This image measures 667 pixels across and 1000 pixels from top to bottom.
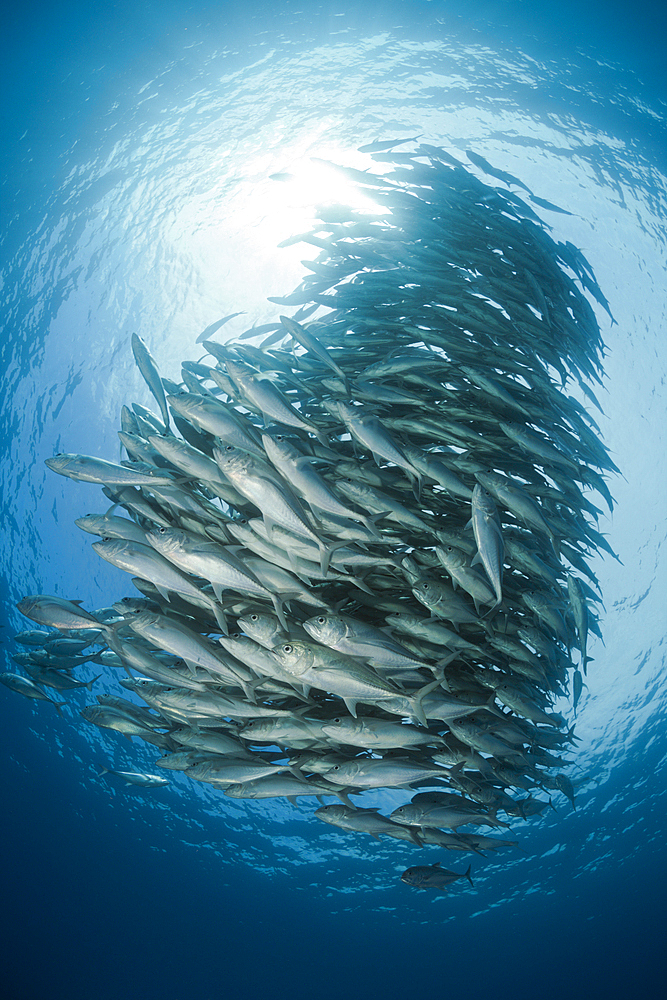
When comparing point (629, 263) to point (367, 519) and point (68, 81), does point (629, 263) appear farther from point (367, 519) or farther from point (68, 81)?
point (68, 81)

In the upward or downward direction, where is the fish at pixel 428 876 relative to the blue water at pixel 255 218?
downward

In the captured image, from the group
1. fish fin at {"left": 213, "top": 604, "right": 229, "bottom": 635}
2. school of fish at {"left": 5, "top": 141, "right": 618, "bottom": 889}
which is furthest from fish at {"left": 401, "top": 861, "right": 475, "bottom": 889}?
fish fin at {"left": 213, "top": 604, "right": 229, "bottom": 635}

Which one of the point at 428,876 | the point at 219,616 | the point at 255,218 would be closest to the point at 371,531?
the point at 219,616

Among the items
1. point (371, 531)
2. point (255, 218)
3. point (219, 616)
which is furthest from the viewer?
point (255, 218)

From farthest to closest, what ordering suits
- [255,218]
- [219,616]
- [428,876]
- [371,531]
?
1. [255,218]
2. [428,876]
3. [219,616]
4. [371,531]

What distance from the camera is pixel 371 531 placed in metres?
3.03

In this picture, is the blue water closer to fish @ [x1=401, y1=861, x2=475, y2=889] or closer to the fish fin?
the fish fin

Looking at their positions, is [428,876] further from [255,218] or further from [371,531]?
[255,218]

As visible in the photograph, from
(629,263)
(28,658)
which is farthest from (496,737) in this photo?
(629,263)

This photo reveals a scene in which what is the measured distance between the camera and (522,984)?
1352 inches

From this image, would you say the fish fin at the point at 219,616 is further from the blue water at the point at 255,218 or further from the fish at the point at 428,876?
the blue water at the point at 255,218

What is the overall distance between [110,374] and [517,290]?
9.07 meters

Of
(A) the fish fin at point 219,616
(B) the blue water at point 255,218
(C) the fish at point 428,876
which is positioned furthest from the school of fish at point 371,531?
(B) the blue water at point 255,218

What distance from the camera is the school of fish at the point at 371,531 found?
302 cm
